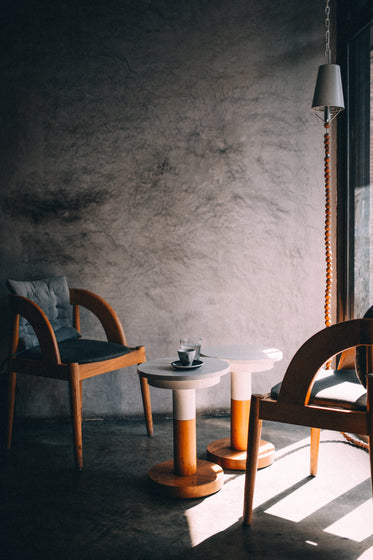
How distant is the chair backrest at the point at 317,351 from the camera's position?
169 cm

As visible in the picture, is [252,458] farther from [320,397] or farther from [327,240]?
[327,240]

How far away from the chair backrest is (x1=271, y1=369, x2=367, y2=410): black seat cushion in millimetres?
51

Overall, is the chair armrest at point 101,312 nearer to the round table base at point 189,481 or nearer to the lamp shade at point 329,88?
the round table base at point 189,481

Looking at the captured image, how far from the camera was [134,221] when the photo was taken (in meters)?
3.19

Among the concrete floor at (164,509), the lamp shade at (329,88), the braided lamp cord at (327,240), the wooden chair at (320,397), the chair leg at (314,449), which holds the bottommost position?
the concrete floor at (164,509)

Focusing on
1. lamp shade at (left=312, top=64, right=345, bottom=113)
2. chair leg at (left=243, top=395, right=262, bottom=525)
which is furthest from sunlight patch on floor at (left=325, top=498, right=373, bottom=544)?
lamp shade at (left=312, top=64, right=345, bottom=113)

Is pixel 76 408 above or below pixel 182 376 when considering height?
below

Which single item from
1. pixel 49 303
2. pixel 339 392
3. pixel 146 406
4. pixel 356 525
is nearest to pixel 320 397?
pixel 339 392

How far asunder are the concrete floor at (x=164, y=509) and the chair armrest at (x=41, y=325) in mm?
575

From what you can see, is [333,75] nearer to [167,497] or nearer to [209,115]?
[209,115]

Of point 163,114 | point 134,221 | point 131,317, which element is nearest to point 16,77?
point 163,114

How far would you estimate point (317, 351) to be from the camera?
1.79 meters

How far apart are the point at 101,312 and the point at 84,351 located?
0.43 m

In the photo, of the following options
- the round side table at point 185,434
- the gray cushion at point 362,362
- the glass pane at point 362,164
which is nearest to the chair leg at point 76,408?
the round side table at point 185,434
